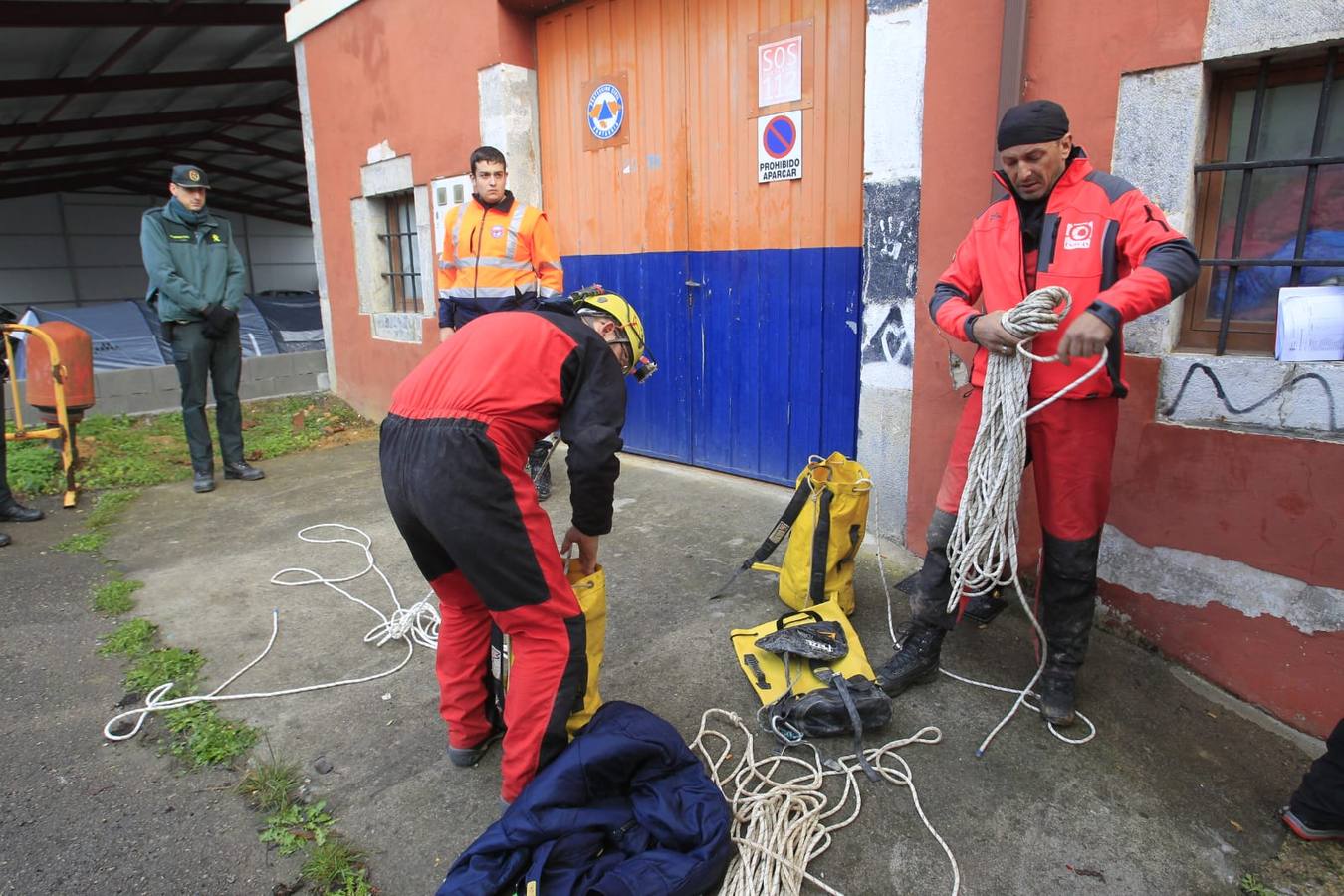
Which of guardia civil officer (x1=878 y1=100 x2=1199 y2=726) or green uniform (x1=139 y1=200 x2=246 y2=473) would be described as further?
green uniform (x1=139 y1=200 x2=246 y2=473)

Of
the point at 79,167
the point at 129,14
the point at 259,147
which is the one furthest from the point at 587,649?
the point at 79,167

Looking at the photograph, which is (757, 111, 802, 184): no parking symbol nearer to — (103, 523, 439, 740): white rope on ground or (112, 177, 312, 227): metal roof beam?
(103, 523, 439, 740): white rope on ground

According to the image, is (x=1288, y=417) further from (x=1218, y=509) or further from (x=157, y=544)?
(x=157, y=544)

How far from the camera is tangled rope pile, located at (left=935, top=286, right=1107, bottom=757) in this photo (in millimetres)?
2438

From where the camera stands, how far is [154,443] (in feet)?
22.6

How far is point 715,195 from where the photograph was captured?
4.79 meters

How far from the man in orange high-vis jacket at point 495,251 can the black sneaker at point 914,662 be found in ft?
9.21

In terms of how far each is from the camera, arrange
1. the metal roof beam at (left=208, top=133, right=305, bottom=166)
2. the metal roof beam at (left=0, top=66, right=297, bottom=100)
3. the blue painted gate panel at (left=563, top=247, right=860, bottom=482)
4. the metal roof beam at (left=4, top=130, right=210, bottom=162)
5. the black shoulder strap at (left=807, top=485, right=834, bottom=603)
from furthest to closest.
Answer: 1. the metal roof beam at (left=208, top=133, right=305, bottom=166)
2. the metal roof beam at (left=4, top=130, right=210, bottom=162)
3. the metal roof beam at (left=0, top=66, right=297, bottom=100)
4. the blue painted gate panel at (left=563, top=247, right=860, bottom=482)
5. the black shoulder strap at (left=807, top=485, right=834, bottom=603)

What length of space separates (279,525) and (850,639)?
141 inches

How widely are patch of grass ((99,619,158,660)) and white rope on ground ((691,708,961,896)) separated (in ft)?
8.02

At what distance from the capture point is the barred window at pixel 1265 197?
8.54 ft

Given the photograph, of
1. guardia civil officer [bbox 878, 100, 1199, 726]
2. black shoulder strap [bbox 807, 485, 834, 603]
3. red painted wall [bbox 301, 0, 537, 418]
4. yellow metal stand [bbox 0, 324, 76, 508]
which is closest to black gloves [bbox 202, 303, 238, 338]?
yellow metal stand [bbox 0, 324, 76, 508]

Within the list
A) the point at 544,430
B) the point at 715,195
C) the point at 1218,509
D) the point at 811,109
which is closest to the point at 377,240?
the point at 715,195

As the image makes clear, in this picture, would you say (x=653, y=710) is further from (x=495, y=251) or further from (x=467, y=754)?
(x=495, y=251)
